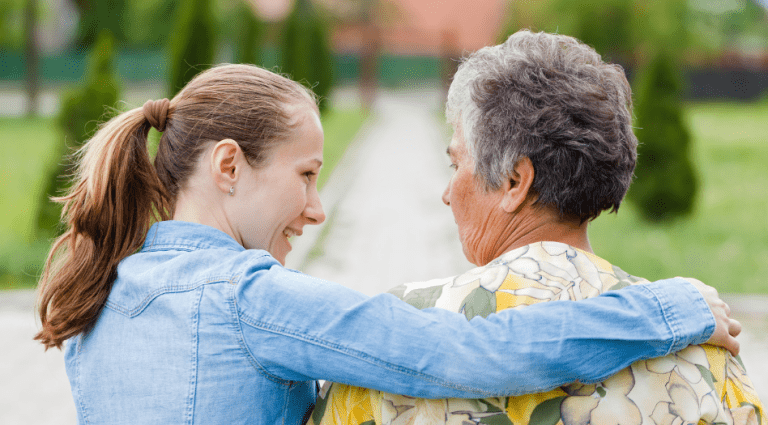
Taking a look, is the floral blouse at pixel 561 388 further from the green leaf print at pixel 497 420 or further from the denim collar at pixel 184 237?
the denim collar at pixel 184 237

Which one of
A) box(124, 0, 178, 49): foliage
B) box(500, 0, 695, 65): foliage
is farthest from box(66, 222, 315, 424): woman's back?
box(124, 0, 178, 49): foliage

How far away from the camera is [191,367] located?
146 cm

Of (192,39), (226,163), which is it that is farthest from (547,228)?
(192,39)

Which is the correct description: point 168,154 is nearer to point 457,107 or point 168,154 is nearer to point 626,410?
point 457,107

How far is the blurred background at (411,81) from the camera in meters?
8.71

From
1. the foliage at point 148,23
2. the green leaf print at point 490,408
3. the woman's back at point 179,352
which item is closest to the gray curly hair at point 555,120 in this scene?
the green leaf print at point 490,408

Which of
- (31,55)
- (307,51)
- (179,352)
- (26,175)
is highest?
(179,352)

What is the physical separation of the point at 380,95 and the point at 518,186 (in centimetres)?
4541

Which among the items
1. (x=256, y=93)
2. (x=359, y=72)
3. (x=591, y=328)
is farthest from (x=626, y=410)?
(x=359, y=72)

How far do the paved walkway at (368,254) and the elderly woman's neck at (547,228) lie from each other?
2.45 feet

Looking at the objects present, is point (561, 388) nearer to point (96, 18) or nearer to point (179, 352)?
point (179, 352)

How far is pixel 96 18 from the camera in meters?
46.2

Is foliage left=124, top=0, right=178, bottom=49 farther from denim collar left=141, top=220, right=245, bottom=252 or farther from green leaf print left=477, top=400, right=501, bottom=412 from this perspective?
green leaf print left=477, top=400, right=501, bottom=412

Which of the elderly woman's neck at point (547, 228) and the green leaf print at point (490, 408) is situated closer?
the green leaf print at point (490, 408)
